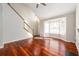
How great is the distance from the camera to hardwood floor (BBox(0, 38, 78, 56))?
4.84 ft

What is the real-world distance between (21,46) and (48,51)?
1.09ft

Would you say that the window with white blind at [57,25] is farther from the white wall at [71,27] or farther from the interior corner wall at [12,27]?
the interior corner wall at [12,27]

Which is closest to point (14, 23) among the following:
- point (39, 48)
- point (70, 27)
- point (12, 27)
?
point (12, 27)

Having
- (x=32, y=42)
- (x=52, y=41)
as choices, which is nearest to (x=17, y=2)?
(x=32, y=42)

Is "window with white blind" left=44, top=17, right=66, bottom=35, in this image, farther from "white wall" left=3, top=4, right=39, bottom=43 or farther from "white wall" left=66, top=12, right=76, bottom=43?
"white wall" left=3, top=4, right=39, bottom=43

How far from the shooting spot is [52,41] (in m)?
1.52

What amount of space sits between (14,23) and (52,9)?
1.61ft

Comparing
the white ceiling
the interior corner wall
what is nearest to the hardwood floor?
the interior corner wall

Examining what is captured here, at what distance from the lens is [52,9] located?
1487 millimetres

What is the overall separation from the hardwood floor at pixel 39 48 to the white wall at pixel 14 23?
71 millimetres

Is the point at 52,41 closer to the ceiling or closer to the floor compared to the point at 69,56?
closer to the ceiling

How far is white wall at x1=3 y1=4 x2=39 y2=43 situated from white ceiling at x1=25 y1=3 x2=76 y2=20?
0.24 feet

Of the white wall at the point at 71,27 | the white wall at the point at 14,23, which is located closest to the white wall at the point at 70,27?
the white wall at the point at 71,27

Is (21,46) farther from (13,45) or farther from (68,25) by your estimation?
(68,25)
